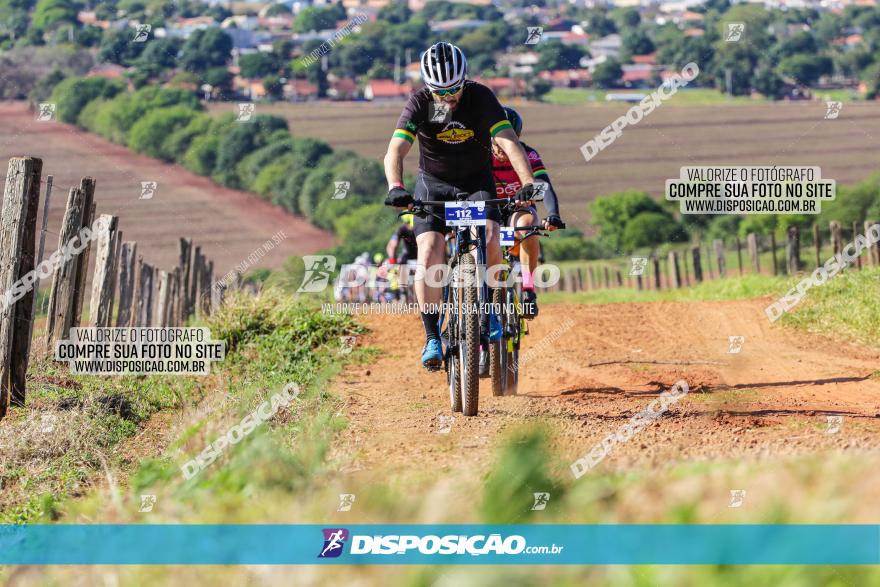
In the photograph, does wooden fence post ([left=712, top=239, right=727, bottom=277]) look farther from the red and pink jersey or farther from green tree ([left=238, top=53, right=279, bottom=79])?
green tree ([left=238, top=53, right=279, bottom=79])

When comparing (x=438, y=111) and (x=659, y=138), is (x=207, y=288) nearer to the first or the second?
(x=438, y=111)

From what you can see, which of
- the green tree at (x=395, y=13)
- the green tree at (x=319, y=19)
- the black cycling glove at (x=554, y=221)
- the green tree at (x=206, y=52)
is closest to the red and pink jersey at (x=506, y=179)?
the black cycling glove at (x=554, y=221)

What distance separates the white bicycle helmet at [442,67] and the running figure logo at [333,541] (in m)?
3.75

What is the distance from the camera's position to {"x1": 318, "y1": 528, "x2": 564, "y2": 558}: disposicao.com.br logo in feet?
12.4

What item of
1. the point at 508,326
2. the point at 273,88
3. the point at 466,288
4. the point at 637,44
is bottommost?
the point at 508,326

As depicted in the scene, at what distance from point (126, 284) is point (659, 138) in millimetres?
61483

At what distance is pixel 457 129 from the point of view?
7449mm

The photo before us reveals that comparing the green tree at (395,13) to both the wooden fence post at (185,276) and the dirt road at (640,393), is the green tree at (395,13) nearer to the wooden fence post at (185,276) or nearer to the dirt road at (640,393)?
the wooden fence post at (185,276)

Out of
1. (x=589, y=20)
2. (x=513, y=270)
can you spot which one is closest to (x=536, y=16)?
(x=589, y=20)

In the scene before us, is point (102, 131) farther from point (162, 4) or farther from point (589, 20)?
point (589, 20)

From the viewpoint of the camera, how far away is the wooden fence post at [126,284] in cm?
1355

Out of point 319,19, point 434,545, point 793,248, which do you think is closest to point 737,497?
point 434,545

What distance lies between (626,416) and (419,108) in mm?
2530

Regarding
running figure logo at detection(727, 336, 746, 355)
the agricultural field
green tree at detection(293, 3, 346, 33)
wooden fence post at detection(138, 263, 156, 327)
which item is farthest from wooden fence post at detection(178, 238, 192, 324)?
green tree at detection(293, 3, 346, 33)
